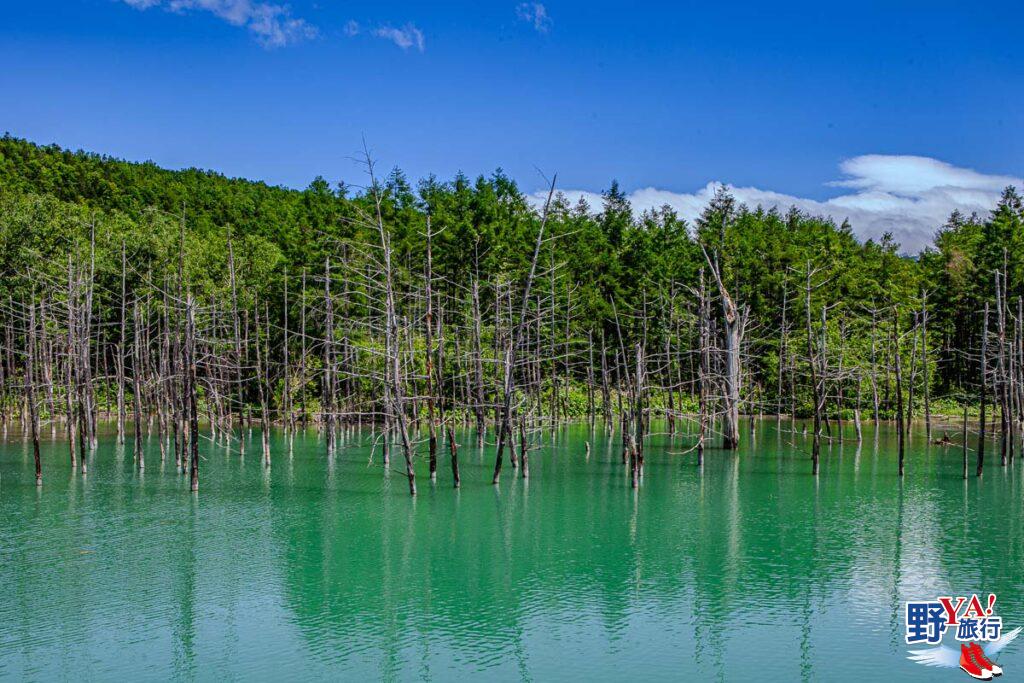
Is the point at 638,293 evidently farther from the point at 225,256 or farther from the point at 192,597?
the point at 192,597

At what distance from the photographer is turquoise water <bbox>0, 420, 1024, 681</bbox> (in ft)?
51.8

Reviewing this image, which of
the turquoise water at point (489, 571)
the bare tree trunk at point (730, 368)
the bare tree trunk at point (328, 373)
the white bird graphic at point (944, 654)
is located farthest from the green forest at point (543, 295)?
the white bird graphic at point (944, 654)

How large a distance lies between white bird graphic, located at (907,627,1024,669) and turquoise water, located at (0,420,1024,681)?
30 cm

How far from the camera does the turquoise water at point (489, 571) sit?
51.8 ft

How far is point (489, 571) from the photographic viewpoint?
21.1 meters

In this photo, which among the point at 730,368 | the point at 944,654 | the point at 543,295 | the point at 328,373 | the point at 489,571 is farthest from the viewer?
the point at 543,295

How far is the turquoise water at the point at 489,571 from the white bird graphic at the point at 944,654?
0.98 ft

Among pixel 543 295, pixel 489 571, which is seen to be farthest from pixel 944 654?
pixel 543 295

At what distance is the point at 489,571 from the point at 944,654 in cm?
916

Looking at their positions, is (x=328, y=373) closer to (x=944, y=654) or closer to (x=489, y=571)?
(x=489, y=571)

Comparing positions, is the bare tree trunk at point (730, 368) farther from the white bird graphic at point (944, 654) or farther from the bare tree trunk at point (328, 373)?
the white bird graphic at point (944, 654)

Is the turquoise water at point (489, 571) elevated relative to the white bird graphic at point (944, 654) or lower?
elevated

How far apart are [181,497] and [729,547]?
631 inches

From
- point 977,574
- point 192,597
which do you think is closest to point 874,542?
point 977,574
